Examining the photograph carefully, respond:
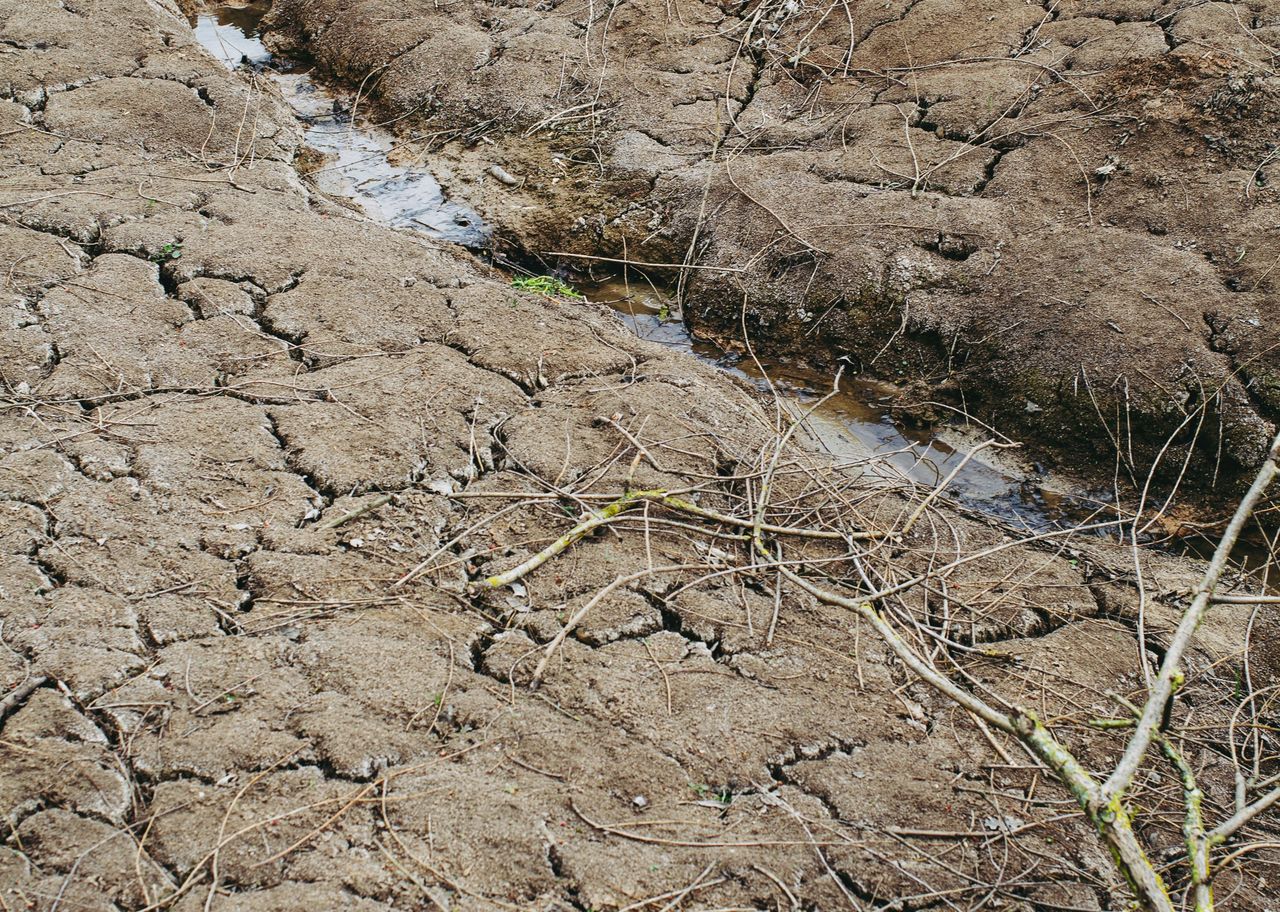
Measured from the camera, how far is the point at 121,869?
1.74 m

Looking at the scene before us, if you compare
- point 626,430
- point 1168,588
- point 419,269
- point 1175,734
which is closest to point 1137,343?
point 1168,588

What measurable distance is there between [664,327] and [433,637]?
237cm

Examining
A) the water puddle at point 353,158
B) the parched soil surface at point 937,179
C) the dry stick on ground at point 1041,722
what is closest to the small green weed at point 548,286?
the parched soil surface at point 937,179

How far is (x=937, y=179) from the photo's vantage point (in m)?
4.47

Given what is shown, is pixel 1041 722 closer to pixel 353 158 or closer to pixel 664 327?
pixel 664 327

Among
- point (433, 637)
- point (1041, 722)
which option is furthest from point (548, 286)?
point (1041, 722)

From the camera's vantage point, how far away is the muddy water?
11.8 ft

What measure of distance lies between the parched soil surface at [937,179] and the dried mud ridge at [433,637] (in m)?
0.76

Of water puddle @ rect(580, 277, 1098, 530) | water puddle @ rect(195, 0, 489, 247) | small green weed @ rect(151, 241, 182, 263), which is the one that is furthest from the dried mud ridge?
water puddle @ rect(195, 0, 489, 247)

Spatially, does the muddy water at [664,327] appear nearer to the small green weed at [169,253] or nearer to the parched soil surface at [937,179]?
the parched soil surface at [937,179]

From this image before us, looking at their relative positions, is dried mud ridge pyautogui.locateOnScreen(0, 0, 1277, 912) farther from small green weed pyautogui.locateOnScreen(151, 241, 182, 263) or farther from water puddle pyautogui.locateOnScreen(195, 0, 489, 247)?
water puddle pyautogui.locateOnScreen(195, 0, 489, 247)

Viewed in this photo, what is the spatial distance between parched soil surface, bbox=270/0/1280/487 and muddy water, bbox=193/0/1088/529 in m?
0.14

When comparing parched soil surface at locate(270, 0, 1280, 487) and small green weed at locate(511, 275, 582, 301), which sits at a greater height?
parched soil surface at locate(270, 0, 1280, 487)

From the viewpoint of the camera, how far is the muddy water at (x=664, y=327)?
3.59 metres
